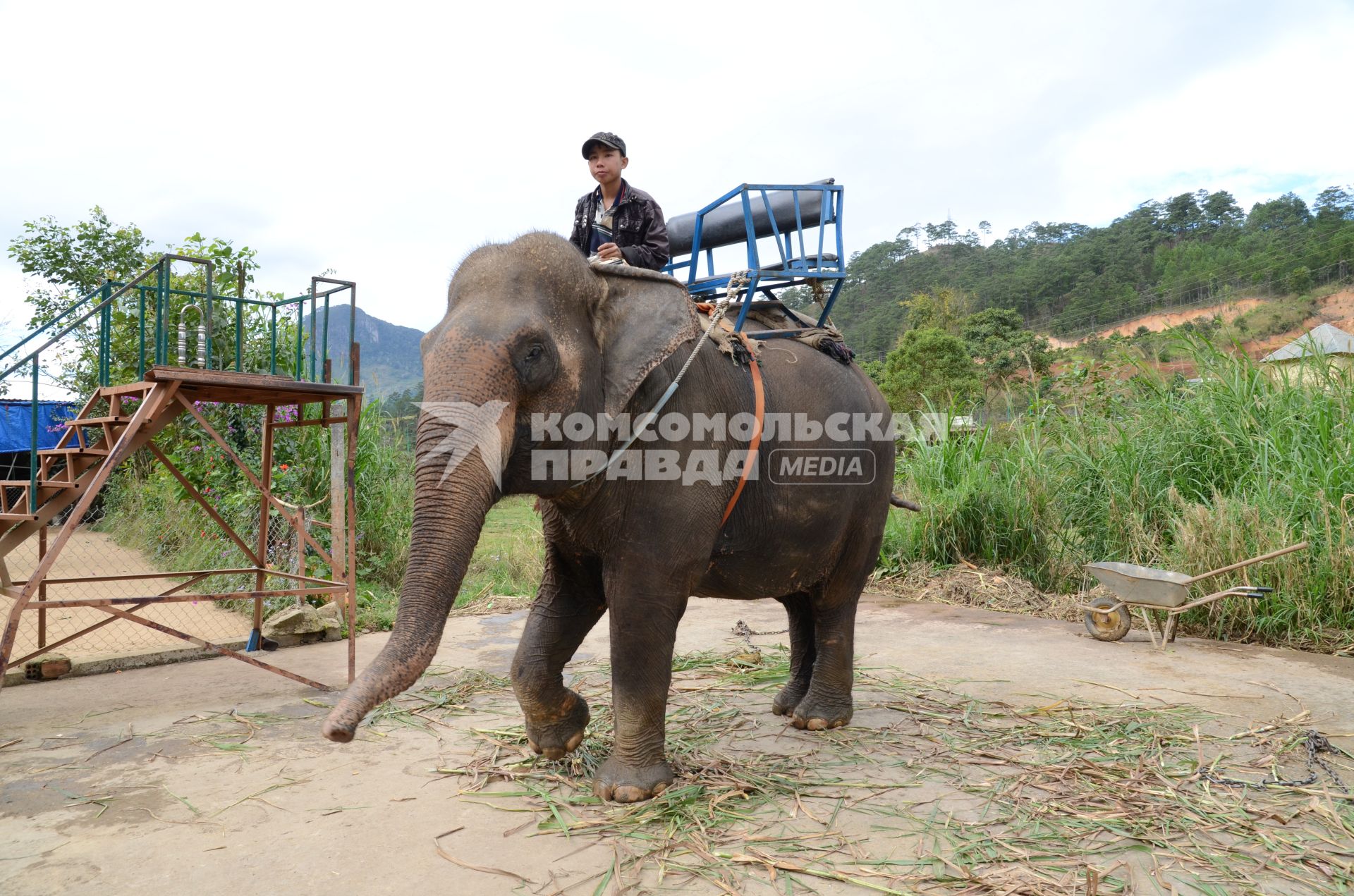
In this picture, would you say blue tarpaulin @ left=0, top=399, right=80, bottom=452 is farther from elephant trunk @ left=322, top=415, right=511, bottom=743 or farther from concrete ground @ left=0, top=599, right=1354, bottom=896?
elephant trunk @ left=322, top=415, right=511, bottom=743

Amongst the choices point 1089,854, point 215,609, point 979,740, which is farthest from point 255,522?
point 1089,854

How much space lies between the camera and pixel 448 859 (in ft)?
9.23

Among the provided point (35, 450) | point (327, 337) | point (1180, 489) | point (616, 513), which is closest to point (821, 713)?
point (616, 513)

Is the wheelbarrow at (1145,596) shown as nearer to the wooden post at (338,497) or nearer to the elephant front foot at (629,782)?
the elephant front foot at (629,782)

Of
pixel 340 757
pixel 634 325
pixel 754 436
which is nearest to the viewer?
pixel 634 325

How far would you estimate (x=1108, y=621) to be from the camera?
5.95m

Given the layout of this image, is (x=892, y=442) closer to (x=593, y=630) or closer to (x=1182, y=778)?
(x=1182, y=778)

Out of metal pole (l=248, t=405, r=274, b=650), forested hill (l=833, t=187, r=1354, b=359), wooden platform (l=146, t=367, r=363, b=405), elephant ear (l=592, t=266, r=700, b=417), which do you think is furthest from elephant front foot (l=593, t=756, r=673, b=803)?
forested hill (l=833, t=187, r=1354, b=359)

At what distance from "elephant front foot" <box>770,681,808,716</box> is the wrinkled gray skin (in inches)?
2.3

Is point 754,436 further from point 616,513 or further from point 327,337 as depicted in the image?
point 327,337

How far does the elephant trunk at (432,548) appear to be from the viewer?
2395mm

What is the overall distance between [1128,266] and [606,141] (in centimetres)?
6419

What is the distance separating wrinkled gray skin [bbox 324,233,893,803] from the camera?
257 cm

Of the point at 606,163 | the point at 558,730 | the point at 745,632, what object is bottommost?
the point at 745,632
